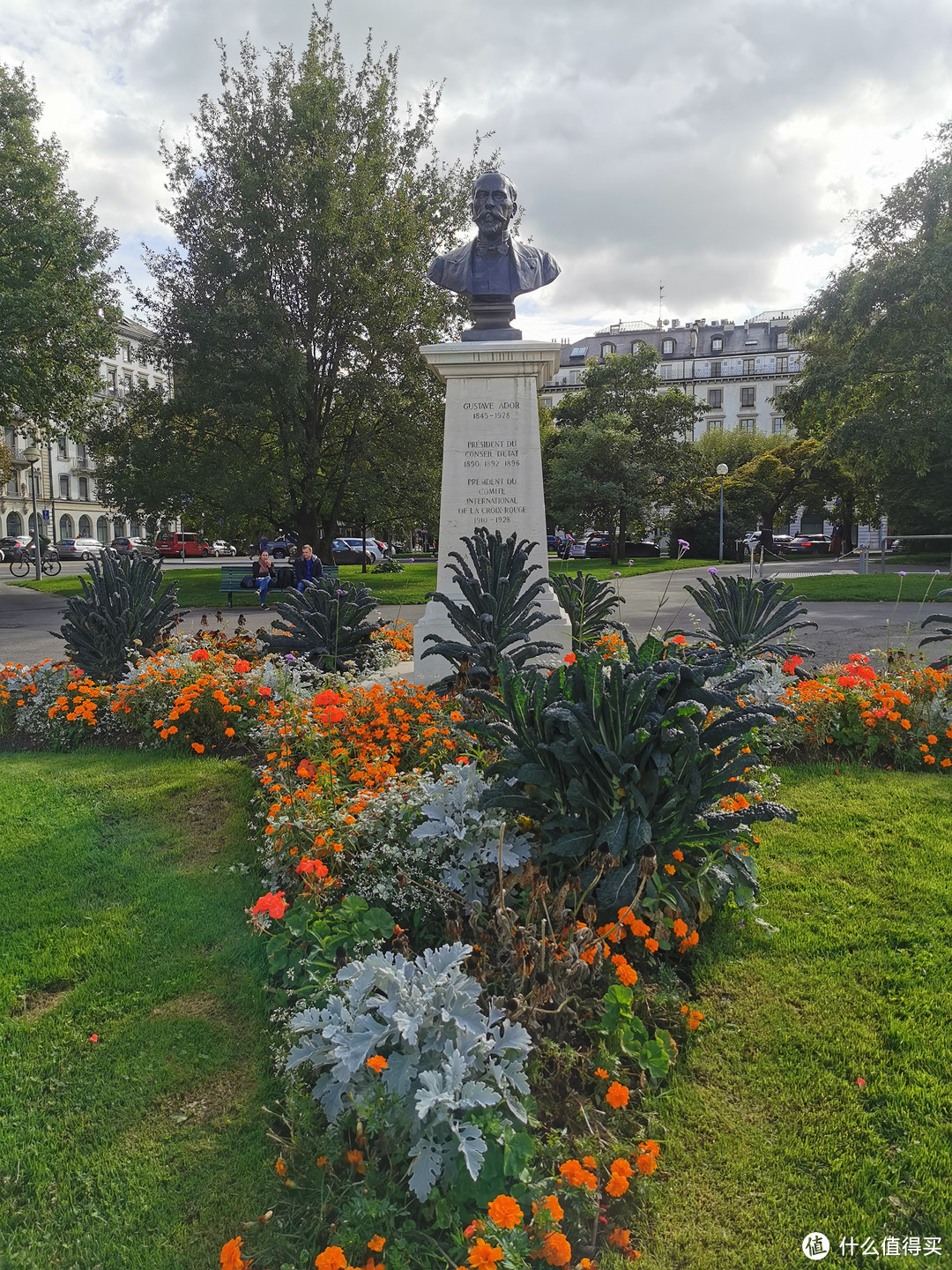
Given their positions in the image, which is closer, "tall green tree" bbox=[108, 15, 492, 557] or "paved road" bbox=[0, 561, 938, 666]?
"paved road" bbox=[0, 561, 938, 666]

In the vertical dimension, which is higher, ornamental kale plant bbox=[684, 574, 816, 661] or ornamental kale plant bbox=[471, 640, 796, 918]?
ornamental kale plant bbox=[684, 574, 816, 661]

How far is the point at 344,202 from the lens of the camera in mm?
19266

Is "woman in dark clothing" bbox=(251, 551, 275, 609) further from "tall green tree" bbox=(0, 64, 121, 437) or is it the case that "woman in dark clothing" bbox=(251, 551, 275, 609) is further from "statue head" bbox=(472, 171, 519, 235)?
"statue head" bbox=(472, 171, 519, 235)

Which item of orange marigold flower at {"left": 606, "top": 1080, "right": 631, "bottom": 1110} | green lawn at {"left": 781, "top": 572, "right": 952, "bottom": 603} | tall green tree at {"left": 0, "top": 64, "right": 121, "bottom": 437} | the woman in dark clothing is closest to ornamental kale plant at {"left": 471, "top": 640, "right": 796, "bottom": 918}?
orange marigold flower at {"left": 606, "top": 1080, "right": 631, "bottom": 1110}

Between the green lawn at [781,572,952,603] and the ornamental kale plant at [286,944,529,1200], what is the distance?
15442 mm

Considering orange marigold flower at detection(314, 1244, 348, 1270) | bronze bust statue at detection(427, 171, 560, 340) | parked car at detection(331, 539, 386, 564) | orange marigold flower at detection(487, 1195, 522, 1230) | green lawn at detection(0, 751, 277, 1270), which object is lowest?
green lawn at detection(0, 751, 277, 1270)

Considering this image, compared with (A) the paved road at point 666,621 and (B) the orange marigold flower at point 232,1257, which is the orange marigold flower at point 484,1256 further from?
(A) the paved road at point 666,621

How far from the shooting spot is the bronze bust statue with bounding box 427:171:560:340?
809cm

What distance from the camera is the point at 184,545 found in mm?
56250

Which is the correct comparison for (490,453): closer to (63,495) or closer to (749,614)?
(749,614)

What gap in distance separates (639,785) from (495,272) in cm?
651

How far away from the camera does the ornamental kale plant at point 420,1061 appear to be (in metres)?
2.04

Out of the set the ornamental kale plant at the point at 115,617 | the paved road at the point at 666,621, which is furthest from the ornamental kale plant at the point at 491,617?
the ornamental kale plant at the point at 115,617

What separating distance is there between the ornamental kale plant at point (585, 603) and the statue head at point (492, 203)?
3499 millimetres
